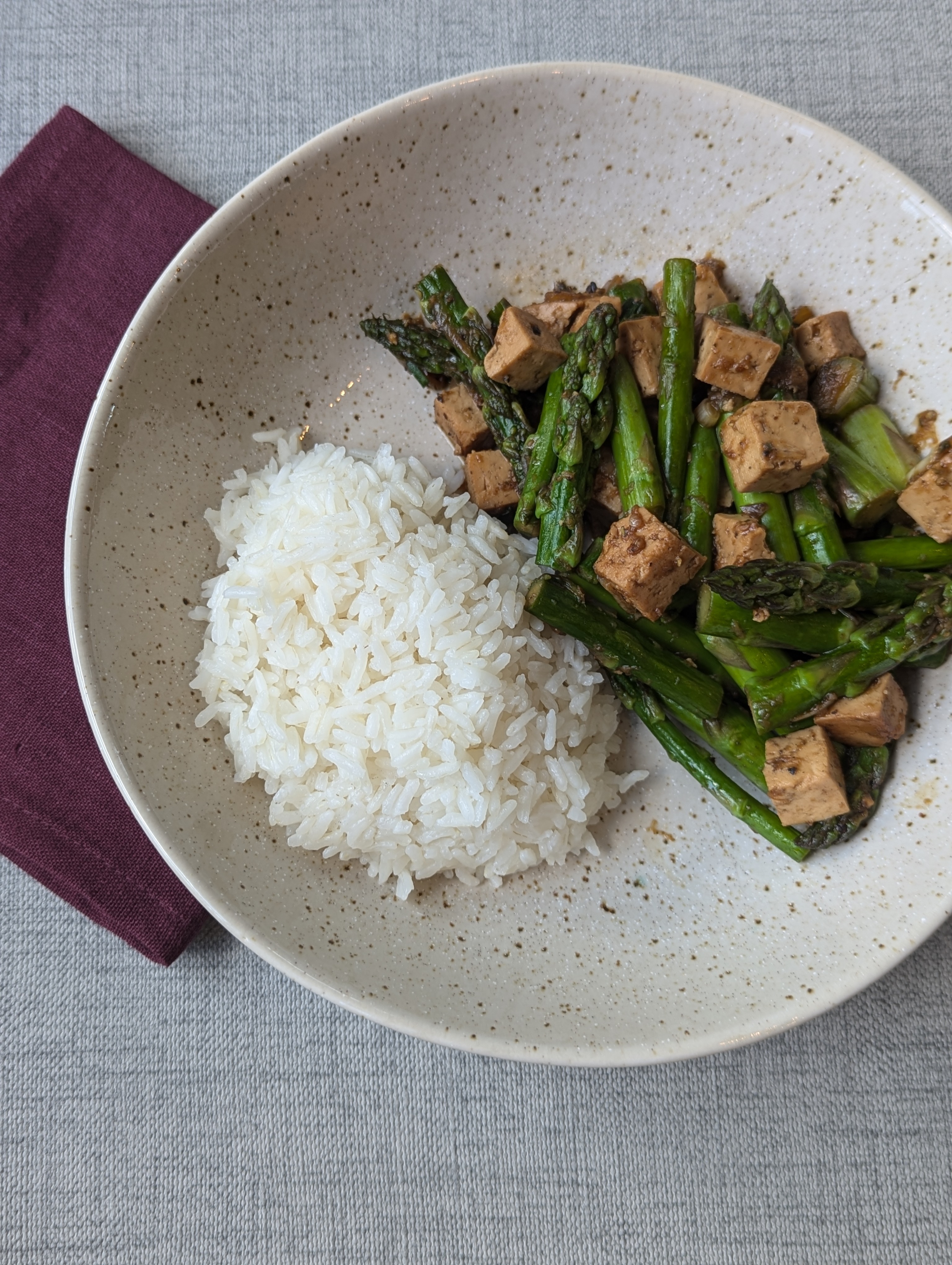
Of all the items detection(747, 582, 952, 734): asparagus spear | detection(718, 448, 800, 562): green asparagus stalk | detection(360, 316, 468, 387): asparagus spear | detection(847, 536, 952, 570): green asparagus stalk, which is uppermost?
Answer: detection(360, 316, 468, 387): asparagus spear

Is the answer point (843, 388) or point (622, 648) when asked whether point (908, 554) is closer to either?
point (843, 388)

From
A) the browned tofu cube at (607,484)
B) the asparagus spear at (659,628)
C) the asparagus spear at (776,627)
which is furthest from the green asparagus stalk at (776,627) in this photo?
the browned tofu cube at (607,484)

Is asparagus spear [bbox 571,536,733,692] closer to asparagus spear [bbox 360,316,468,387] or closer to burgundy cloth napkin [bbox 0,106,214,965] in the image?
asparagus spear [bbox 360,316,468,387]

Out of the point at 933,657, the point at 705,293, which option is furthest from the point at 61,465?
the point at 933,657

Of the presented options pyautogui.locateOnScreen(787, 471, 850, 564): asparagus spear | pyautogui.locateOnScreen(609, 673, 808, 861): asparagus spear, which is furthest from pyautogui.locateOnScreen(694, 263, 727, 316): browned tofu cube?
pyautogui.locateOnScreen(609, 673, 808, 861): asparagus spear

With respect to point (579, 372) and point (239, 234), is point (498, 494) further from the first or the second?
point (239, 234)

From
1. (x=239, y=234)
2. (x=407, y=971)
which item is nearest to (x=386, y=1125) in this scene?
(x=407, y=971)
